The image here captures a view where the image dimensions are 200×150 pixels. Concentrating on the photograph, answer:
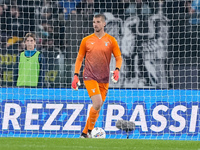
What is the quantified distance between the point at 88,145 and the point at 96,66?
2.08m

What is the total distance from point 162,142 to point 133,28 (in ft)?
20.2

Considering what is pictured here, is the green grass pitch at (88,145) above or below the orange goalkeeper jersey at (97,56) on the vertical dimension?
below

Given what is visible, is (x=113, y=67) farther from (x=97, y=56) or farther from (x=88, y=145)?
(x=88, y=145)

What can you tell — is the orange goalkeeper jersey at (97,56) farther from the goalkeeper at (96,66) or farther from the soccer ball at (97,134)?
the soccer ball at (97,134)

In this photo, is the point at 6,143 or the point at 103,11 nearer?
the point at 6,143

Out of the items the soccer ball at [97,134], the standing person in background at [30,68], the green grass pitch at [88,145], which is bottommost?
the soccer ball at [97,134]

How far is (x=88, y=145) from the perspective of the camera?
7305 millimetres

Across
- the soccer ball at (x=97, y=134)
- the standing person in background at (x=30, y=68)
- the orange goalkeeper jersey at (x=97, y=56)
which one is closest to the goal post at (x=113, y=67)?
the standing person in background at (x=30, y=68)

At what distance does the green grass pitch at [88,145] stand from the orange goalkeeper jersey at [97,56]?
1.38 meters

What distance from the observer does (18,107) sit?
10664 mm

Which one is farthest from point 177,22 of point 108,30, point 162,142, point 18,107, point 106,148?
point 106,148

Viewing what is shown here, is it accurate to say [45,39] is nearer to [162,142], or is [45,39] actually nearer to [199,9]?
[199,9]

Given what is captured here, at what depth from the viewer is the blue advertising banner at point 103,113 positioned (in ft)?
34.5

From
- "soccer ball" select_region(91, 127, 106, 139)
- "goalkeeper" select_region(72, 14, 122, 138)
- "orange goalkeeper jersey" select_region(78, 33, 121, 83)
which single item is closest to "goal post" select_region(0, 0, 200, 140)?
"soccer ball" select_region(91, 127, 106, 139)
